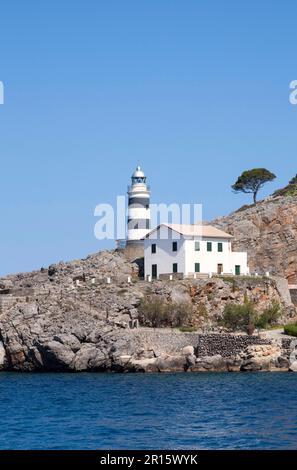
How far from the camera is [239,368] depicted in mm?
60656

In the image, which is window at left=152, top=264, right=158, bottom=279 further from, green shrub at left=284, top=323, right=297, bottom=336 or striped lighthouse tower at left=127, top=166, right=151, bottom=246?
green shrub at left=284, top=323, right=297, bottom=336

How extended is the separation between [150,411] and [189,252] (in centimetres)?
3083

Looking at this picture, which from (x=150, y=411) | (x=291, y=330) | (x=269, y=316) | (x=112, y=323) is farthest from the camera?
(x=269, y=316)

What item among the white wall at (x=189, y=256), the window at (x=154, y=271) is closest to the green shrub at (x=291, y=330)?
the white wall at (x=189, y=256)

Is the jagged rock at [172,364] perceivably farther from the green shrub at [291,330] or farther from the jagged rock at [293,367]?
the green shrub at [291,330]

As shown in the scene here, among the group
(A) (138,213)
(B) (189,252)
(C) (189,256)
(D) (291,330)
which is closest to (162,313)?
(C) (189,256)

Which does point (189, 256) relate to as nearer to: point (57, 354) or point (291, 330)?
point (291, 330)

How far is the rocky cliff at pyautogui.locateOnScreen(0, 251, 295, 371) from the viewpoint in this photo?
6141 centimetres

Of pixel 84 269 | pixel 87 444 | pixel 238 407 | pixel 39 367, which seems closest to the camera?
pixel 87 444

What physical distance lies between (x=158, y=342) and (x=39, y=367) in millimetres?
8671

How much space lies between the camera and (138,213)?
79.4 metres

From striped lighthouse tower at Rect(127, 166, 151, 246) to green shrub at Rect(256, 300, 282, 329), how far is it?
13157mm
